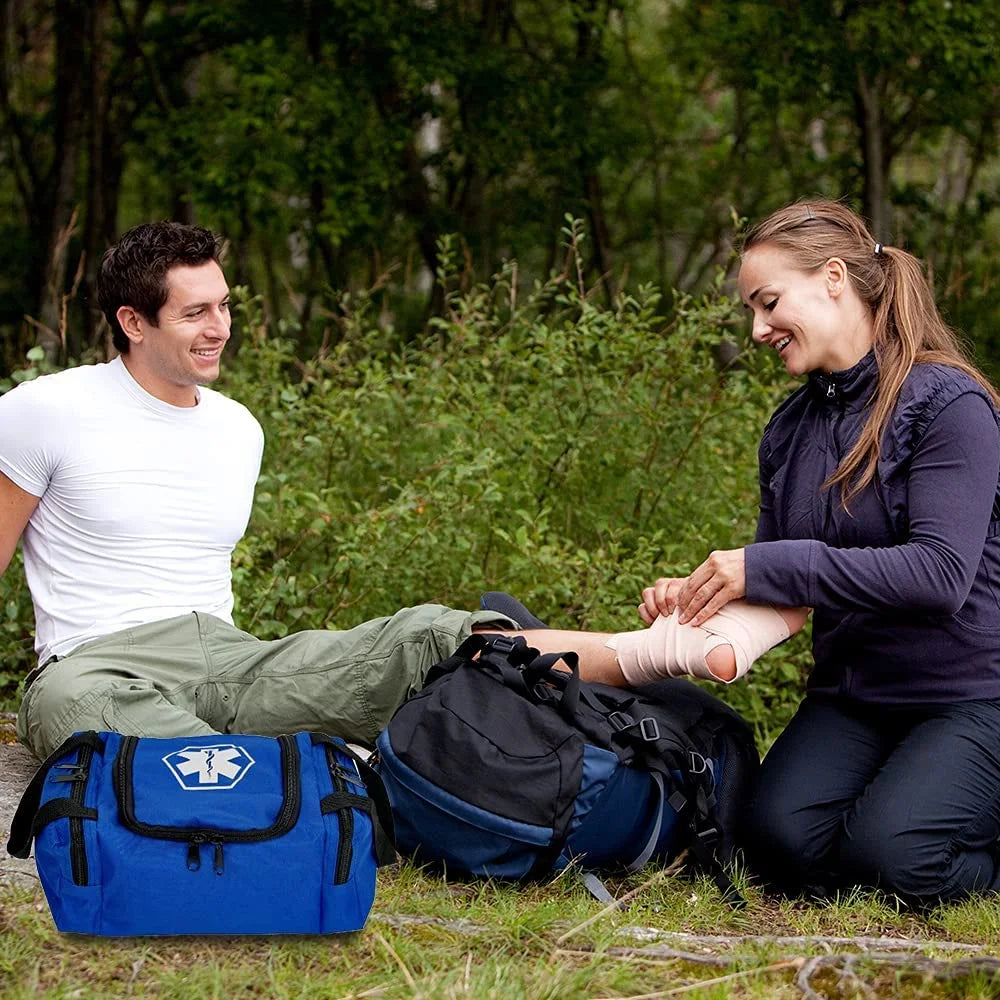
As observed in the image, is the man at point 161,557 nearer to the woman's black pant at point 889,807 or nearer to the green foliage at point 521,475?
the woman's black pant at point 889,807

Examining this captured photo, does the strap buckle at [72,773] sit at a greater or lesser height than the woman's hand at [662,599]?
lesser

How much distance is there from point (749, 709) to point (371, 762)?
2.29 meters

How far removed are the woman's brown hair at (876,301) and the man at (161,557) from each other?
62cm

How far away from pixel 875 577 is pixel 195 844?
1.60m

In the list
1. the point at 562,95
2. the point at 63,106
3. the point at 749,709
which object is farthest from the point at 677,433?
the point at 63,106

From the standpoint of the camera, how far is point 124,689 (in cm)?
321

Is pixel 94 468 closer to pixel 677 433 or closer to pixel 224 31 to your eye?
pixel 677 433

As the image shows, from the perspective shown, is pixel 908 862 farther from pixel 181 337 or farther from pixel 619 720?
pixel 181 337

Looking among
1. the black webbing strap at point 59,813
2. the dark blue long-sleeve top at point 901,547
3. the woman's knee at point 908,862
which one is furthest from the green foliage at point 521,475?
the black webbing strap at point 59,813

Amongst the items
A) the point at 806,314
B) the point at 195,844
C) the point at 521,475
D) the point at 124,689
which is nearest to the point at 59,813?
the point at 195,844

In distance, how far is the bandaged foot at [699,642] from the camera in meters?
3.19

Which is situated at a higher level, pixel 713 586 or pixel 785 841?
pixel 713 586

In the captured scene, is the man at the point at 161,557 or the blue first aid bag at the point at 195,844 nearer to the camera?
the blue first aid bag at the point at 195,844

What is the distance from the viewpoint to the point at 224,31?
10.5 m
